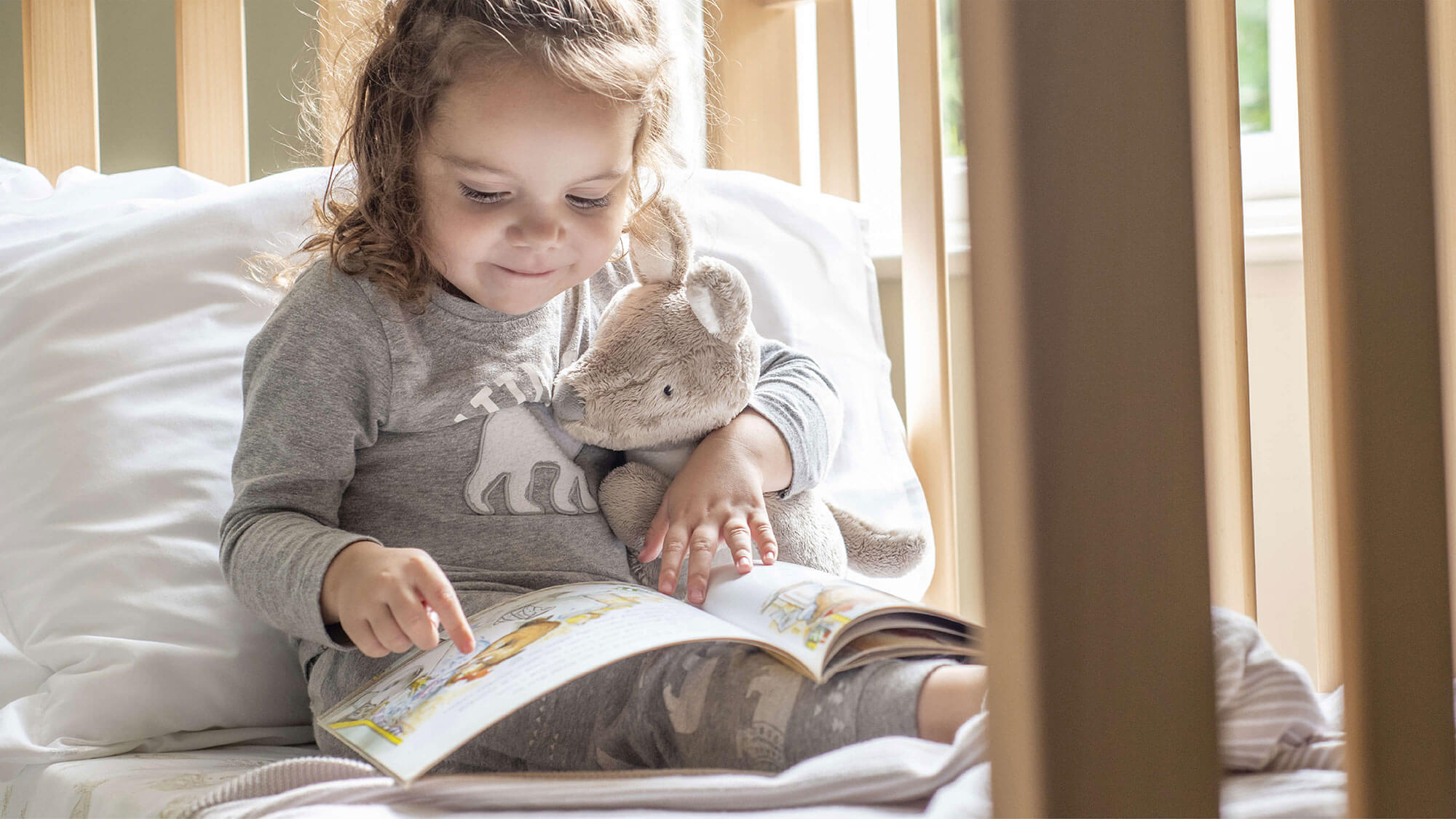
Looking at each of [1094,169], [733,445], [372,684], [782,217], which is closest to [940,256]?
[782,217]

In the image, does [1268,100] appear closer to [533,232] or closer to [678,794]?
[533,232]

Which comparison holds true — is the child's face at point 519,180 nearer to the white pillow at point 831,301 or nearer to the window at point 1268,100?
the white pillow at point 831,301

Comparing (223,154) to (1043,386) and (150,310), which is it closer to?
(150,310)

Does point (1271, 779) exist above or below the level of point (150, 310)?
below

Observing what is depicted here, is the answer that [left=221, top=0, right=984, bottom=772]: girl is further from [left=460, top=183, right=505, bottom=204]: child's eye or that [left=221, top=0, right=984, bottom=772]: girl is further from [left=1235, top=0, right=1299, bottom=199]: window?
[left=1235, top=0, right=1299, bottom=199]: window

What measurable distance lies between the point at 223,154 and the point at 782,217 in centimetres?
56

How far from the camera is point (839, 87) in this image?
3.98 ft

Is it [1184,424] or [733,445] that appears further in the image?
[733,445]

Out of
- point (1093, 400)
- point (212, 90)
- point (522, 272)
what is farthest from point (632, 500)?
point (212, 90)

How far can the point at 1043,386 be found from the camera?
0.25m

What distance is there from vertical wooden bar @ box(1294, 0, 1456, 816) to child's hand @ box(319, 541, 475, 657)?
1.29 feet

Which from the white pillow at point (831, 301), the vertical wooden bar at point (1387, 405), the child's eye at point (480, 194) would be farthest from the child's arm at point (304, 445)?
the vertical wooden bar at point (1387, 405)

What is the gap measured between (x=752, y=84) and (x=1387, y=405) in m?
1.03

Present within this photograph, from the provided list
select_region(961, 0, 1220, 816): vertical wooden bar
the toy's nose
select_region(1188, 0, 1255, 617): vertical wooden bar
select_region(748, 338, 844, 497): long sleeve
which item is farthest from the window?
select_region(961, 0, 1220, 816): vertical wooden bar
